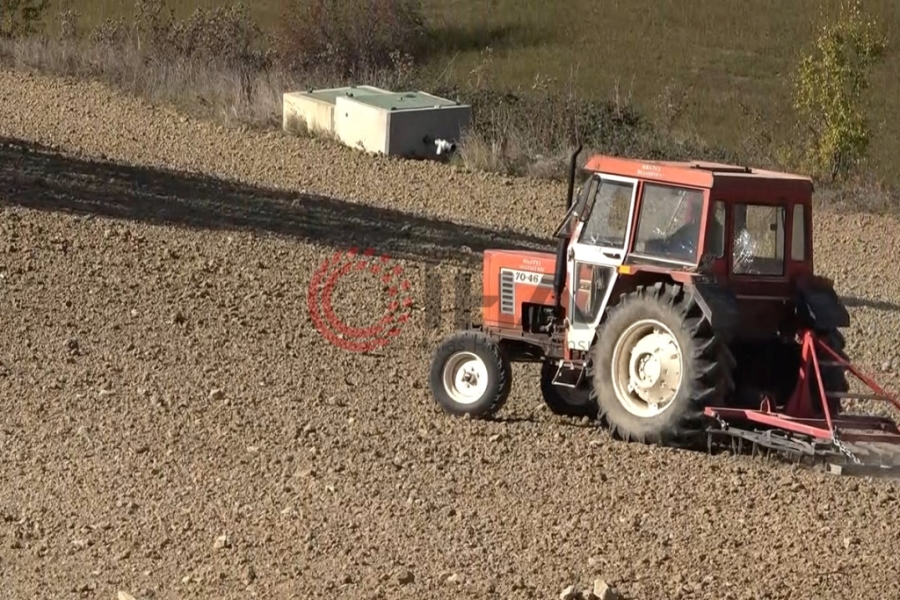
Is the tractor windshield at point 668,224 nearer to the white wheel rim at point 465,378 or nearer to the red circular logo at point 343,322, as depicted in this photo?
the white wheel rim at point 465,378

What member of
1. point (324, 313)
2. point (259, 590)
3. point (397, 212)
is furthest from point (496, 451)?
point (397, 212)

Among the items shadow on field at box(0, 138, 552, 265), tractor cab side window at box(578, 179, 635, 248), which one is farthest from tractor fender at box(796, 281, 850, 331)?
shadow on field at box(0, 138, 552, 265)

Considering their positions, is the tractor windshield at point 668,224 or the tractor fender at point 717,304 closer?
the tractor fender at point 717,304

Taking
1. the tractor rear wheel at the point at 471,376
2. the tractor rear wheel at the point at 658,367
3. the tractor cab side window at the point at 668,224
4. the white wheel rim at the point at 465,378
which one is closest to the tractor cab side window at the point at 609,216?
the tractor cab side window at the point at 668,224

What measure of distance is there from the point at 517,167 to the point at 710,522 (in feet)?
48.5

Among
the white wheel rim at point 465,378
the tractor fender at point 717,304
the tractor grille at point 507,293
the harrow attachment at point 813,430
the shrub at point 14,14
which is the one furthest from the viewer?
the shrub at point 14,14

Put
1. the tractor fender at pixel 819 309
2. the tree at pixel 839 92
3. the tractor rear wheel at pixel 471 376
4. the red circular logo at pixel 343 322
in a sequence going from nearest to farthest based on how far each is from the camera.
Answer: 1. the tractor fender at pixel 819 309
2. the tractor rear wheel at pixel 471 376
3. the red circular logo at pixel 343 322
4. the tree at pixel 839 92

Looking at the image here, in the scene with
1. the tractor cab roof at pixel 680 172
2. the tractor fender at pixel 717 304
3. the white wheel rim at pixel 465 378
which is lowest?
the white wheel rim at pixel 465 378

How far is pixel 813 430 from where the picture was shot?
30.7 ft

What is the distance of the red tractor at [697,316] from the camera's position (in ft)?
31.4

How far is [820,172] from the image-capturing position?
2483 cm

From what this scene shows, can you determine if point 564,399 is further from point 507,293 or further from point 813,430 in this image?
point 813,430

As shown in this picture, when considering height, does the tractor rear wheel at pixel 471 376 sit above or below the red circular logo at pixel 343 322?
below

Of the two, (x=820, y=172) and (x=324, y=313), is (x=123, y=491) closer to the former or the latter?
(x=324, y=313)
